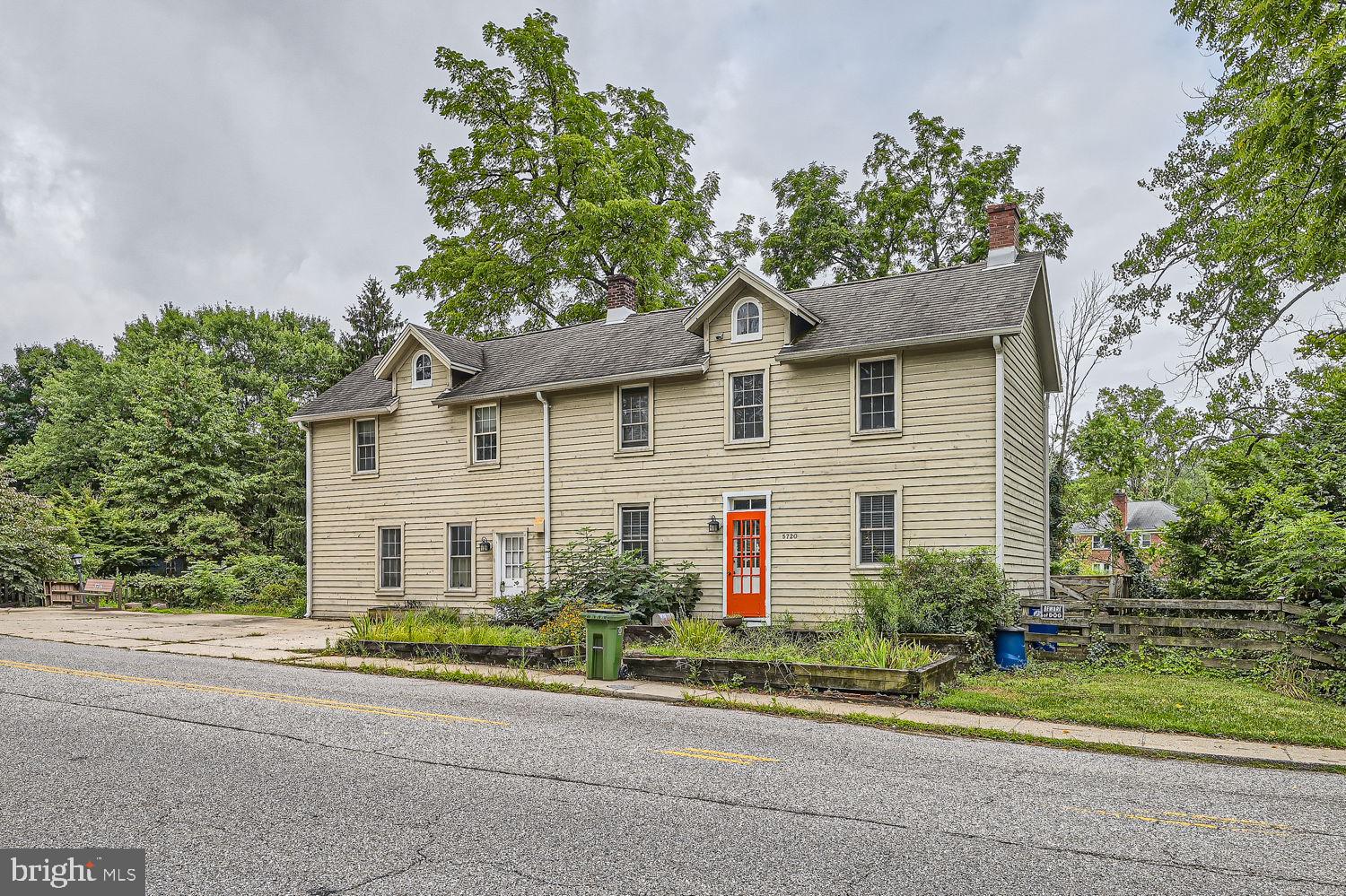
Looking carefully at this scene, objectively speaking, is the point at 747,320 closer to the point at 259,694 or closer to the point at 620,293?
the point at 620,293

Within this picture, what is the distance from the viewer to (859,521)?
16062 mm

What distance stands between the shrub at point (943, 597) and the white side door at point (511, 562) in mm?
8653

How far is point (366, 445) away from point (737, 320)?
10745 millimetres

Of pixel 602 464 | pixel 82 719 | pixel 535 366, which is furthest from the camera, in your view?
pixel 535 366

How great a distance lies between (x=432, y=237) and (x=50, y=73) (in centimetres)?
1358

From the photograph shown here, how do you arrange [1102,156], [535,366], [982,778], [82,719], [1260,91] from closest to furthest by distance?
[982,778] < [82,719] < [1260,91] < [535,366] < [1102,156]

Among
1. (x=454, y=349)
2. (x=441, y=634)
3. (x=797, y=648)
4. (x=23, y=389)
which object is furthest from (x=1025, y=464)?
(x=23, y=389)

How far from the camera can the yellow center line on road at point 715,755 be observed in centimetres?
710

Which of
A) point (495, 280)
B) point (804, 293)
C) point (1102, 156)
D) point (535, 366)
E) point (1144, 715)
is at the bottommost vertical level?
point (1144, 715)

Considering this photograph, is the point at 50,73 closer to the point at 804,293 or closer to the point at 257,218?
the point at 257,218

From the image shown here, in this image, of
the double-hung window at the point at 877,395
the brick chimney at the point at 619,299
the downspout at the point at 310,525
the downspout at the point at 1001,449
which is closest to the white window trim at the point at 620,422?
the brick chimney at the point at 619,299

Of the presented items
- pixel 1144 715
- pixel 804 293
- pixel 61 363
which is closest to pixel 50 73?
pixel 804 293

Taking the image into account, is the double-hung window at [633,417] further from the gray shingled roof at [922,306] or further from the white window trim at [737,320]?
the gray shingled roof at [922,306]

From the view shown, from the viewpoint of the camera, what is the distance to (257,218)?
34500mm
